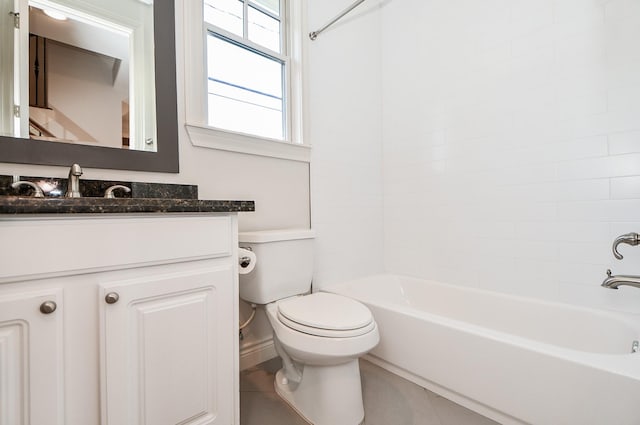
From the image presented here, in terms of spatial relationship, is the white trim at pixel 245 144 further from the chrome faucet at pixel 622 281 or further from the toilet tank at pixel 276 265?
the chrome faucet at pixel 622 281

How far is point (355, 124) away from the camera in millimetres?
2189

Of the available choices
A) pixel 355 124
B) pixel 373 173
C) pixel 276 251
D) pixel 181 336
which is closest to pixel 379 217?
pixel 373 173

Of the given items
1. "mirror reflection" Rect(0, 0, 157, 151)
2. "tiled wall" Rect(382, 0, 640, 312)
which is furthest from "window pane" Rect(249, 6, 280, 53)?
"tiled wall" Rect(382, 0, 640, 312)

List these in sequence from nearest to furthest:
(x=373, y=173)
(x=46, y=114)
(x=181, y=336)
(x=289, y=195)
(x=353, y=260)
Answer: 1. (x=181, y=336)
2. (x=46, y=114)
3. (x=289, y=195)
4. (x=353, y=260)
5. (x=373, y=173)

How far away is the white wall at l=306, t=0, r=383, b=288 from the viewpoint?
6.45ft

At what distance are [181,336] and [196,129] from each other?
3.24 ft

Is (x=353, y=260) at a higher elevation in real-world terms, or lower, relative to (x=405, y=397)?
higher

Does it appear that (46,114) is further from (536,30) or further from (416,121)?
(536,30)

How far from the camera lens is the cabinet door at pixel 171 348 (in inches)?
29.2

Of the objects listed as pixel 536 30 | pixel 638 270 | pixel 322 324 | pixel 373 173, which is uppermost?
pixel 536 30

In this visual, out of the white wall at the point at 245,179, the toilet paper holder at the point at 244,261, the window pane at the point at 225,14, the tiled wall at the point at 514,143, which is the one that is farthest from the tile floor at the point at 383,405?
the window pane at the point at 225,14

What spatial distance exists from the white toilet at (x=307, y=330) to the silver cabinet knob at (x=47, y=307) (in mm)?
772

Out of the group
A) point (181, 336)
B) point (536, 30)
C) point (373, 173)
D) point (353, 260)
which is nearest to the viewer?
point (181, 336)

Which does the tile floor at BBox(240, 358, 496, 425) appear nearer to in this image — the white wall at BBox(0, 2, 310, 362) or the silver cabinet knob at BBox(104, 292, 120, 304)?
the white wall at BBox(0, 2, 310, 362)
